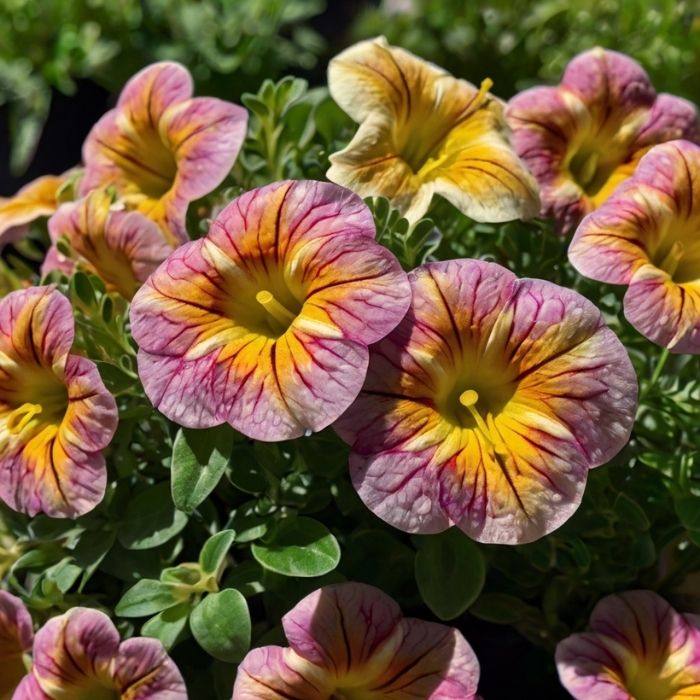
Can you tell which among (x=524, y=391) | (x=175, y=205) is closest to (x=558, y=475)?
(x=524, y=391)

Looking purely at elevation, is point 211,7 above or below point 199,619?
above

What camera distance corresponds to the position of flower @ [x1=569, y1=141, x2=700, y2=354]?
63 centimetres

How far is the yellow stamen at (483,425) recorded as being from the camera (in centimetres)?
61

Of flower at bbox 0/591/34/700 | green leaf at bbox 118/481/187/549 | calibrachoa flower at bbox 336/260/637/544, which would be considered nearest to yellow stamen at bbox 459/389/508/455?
calibrachoa flower at bbox 336/260/637/544

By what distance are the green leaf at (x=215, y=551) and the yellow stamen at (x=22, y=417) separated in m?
0.16

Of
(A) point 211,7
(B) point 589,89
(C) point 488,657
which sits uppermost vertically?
(B) point 589,89

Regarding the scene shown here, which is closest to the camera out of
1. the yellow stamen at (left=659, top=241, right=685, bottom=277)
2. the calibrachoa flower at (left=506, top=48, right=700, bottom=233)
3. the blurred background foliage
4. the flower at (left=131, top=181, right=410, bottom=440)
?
the flower at (left=131, top=181, right=410, bottom=440)

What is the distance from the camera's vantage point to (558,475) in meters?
0.60

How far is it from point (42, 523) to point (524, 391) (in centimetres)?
39

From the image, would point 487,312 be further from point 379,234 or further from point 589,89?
point 589,89

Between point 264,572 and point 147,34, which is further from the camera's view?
point 147,34

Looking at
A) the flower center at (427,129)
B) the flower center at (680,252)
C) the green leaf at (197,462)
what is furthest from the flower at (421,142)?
the green leaf at (197,462)

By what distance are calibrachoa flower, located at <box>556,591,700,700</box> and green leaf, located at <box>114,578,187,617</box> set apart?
0.91 ft

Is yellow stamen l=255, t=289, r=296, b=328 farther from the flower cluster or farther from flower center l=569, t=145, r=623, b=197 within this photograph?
flower center l=569, t=145, r=623, b=197
